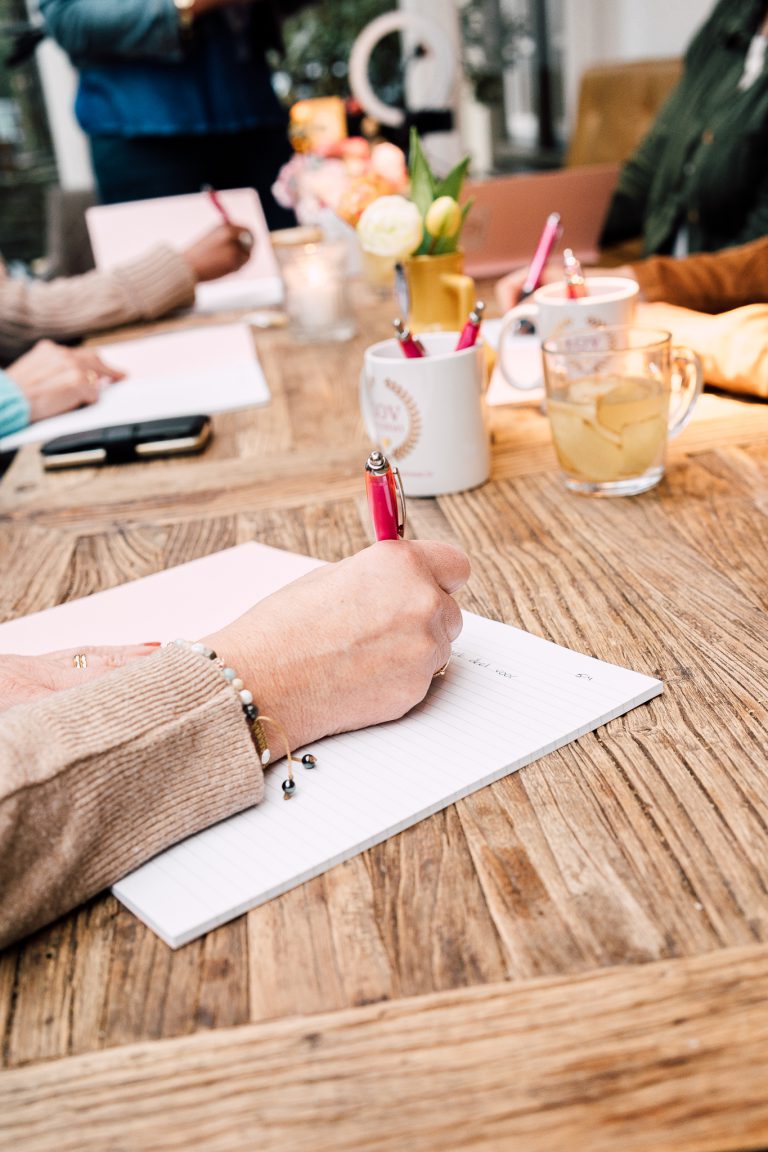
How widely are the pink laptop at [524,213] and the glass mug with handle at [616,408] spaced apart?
3.17 ft

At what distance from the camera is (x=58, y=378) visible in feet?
4.54

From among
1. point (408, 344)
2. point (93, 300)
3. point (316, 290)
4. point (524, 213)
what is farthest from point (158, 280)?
point (408, 344)

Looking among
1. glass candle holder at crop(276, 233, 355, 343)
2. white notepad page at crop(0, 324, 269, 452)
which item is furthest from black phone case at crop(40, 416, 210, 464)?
glass candle holder at crop(276, 233, 355, 343)

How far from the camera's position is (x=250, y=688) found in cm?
55

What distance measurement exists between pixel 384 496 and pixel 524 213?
1.35 metres

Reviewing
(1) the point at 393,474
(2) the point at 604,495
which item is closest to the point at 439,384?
(2) the point at 604,495

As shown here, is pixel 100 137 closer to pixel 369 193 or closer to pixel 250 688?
pixel 369 193

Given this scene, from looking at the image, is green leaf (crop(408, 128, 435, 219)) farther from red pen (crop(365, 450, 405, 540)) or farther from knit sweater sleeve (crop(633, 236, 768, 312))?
red pen (crop(365, 450, 405, 540))

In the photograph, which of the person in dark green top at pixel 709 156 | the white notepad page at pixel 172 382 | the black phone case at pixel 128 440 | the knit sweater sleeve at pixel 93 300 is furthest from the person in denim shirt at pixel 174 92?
the black phone case at pixel 128 440

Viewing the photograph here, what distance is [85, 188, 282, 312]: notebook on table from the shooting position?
2.01 meters

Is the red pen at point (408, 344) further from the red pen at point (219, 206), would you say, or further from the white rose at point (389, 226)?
the red pen at point (219, 206)

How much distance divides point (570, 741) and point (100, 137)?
6.67 ft

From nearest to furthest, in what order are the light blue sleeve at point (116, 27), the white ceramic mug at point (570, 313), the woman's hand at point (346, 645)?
the woman's hand at point (346, 645) < the white ceramic mug at point (570, 313) < the light blue sleeve at point (116, 27)

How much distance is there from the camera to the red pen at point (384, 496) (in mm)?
607
